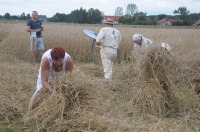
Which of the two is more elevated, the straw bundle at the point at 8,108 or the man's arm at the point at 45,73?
the man's arm at the point at 45,73

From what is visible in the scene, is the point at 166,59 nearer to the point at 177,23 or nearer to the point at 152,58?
the point at 152,58

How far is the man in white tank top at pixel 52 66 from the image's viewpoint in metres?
5.11

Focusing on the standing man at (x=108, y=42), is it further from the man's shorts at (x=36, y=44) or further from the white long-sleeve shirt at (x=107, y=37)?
the man's shorts at (x=36, y=44)

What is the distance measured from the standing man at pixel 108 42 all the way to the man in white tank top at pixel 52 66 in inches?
133

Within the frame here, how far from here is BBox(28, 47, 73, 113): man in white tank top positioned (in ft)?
16.8

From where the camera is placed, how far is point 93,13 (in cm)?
4556

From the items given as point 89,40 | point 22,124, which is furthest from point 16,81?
point 89,40

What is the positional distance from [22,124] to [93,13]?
40769 mm

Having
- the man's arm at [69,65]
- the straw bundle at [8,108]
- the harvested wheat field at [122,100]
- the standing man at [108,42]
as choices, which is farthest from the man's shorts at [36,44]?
the man's arm at [69,65]

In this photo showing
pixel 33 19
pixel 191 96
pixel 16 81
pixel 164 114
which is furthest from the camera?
pixel 33 19

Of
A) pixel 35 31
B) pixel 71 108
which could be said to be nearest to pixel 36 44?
pixel 35 31

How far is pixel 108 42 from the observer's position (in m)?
8.79

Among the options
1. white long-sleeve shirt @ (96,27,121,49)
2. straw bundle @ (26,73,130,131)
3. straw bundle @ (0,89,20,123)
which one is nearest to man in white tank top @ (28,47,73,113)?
straw bundle @ (26,73,130,131)

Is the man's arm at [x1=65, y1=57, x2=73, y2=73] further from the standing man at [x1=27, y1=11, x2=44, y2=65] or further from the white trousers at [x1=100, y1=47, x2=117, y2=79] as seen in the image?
the standing man at [x1=27, y1=11, x2=44, y2=65]
